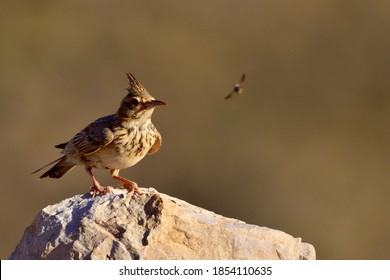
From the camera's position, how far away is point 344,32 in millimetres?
24125

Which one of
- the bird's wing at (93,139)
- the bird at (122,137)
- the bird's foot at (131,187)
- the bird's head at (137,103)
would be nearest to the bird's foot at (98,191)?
the bird's foot at (131,187)

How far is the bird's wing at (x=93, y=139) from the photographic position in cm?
1010

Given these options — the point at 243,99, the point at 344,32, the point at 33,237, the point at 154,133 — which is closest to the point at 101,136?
the point at 154,133

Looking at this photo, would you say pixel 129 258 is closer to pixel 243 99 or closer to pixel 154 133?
pixel 154 133

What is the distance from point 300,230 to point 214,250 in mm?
10380

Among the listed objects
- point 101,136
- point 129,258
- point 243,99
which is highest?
point 243,99

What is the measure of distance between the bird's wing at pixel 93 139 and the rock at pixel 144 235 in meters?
0.73

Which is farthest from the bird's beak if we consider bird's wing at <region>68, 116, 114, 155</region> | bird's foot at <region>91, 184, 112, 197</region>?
bird's foot at <region>91, 184, 112, 197</region>

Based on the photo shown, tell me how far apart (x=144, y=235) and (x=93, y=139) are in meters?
1.41

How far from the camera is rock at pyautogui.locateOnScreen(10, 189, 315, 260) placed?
8.91 meters

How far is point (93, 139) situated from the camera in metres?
10.1

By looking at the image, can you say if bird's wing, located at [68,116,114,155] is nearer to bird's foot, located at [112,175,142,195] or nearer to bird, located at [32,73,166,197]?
bird, located at [32,73,166,197]

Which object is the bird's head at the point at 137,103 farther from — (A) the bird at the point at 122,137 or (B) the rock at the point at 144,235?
(B) the rock at the point at 144,235

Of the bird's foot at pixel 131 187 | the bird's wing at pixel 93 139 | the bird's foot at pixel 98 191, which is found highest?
the bird's wing at pixel 93 139
